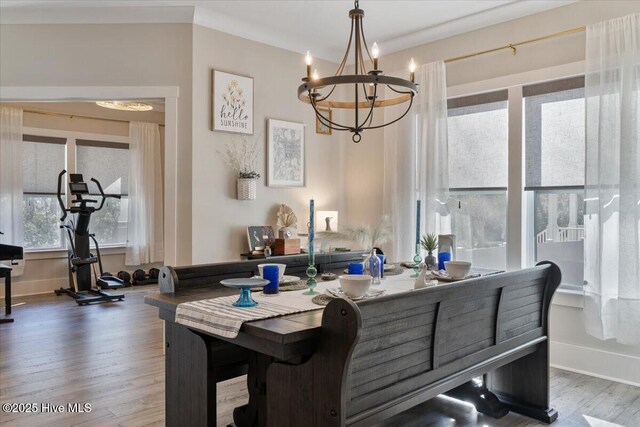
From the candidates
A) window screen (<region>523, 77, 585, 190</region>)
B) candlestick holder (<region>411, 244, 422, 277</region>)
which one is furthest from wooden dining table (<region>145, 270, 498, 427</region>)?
window screen (<region>523, 77, 585, 190</region>)

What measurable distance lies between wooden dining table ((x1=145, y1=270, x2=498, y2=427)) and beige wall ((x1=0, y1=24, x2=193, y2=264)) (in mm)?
1742

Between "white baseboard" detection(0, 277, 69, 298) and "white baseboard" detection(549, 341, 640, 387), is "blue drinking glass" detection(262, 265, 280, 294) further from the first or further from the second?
"white baseboard" detection(0, 277, 69, 298)

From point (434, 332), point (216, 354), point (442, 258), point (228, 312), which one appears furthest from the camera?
point (442, 258)

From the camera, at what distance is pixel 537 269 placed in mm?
2854

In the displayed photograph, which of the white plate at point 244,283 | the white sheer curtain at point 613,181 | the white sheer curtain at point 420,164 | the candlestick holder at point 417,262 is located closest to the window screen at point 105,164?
the white sheer curtain at point 420,164

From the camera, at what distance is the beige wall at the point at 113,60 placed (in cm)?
407

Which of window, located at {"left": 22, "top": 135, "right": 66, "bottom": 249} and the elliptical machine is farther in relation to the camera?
window, located at {"left": 22, "top": 135, "right": 66, "bottom": 249}

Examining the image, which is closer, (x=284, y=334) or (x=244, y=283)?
(x=284, y=334)

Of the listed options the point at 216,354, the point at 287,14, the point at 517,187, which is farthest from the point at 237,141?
the point at 517,187

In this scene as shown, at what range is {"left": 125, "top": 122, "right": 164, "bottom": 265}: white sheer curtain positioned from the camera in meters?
7.54

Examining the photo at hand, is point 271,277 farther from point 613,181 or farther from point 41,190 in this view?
point 41,190

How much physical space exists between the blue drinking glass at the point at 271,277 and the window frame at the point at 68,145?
5719 millimetres

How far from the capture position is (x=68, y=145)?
23.2 feet

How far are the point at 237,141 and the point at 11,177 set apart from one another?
3.81 m
